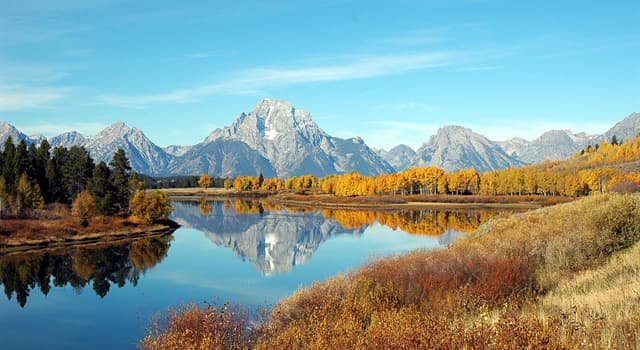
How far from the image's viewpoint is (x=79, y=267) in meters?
48.6

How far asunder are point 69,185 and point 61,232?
95.6 feet

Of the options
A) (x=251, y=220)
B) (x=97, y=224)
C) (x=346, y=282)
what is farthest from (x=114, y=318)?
(x=251, y=220)

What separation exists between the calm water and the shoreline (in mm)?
3127

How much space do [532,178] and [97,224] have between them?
12875 cm

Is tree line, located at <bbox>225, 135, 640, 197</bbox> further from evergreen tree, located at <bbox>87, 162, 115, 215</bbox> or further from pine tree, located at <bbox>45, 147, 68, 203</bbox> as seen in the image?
evergreen tree, located at <bbox>87, 162, 115, 215</bbox>

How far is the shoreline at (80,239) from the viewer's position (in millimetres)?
57625

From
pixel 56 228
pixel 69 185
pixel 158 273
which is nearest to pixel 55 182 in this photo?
pixel 69 185

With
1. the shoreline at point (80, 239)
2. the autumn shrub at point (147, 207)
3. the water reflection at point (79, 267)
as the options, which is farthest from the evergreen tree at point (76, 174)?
the water reflection at point (79, 267)

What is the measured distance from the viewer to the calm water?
2917 cm

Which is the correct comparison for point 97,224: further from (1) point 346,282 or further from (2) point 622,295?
(2) point 622,295

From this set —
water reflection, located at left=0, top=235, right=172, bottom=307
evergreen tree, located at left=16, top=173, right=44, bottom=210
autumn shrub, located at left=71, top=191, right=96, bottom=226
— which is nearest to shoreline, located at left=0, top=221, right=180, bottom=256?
water reflection, located at left=0, top=235, right=172, bottom=307

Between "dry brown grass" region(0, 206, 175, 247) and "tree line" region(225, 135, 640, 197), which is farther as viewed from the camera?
"tree line" region(225, 135, 640, 197)

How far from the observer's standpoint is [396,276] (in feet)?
62.7

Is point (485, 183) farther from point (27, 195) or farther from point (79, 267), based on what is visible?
point (79, 267)
